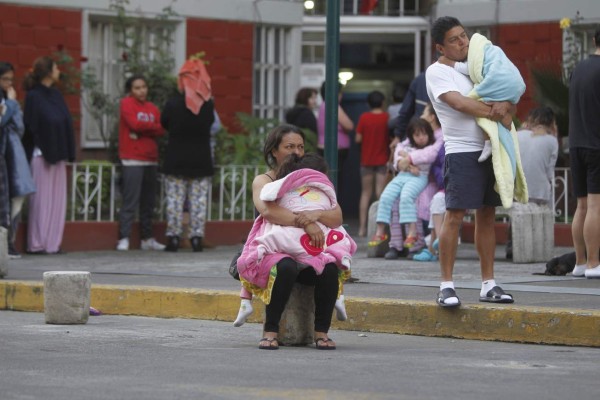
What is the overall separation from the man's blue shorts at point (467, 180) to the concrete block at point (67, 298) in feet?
8.92

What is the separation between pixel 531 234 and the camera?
46.7 ft

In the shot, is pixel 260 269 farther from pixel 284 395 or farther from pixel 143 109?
pixel 143 109

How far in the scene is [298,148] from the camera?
9234mm

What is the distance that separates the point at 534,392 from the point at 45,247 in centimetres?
1004

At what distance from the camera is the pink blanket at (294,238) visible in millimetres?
8820

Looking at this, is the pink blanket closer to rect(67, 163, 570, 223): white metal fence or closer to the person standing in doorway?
rect(67, 163, 570, 223): white metal fence

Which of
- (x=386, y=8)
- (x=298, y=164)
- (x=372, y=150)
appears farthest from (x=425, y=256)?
(x=386, y=8)

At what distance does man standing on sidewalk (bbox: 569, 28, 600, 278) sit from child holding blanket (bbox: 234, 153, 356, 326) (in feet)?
11.2

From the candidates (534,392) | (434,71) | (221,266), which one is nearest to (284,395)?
(534,392)

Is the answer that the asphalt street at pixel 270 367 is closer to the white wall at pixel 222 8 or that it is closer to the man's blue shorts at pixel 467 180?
the man's blue shorts at pixel 467 180

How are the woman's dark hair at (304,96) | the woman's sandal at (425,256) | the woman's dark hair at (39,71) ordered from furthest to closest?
1. the woman's dark hair at (304,96)
2. the woman's dark hair at (39,71)
3. the woman's sandal at (425,256)

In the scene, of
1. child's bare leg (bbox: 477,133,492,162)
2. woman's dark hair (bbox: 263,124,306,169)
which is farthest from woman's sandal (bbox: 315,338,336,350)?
child's bare leg (bbox: 477,133,492,162)

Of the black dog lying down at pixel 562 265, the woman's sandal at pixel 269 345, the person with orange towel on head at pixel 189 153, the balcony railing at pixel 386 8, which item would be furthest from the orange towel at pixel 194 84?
the woman's sandal at pixel 269 345

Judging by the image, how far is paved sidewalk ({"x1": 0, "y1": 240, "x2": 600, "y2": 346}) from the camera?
368 inches
